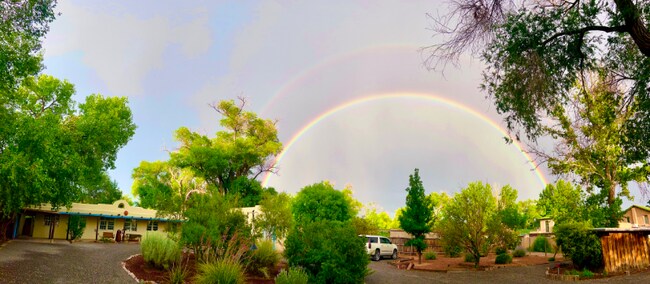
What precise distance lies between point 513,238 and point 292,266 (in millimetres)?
17543

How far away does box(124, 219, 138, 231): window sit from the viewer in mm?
43000

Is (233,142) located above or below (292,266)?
above

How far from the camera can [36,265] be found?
16.0 meters

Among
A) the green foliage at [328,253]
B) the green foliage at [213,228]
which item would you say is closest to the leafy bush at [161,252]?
the green foliage at [213,228]

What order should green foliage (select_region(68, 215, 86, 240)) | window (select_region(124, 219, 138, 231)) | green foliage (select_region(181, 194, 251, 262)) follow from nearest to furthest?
green foliage (select_region(181, 194, 251, 262)) → green foliage (select_region(68, 215, 86, 240)) → window (select_region(124, 219, 138, 231))

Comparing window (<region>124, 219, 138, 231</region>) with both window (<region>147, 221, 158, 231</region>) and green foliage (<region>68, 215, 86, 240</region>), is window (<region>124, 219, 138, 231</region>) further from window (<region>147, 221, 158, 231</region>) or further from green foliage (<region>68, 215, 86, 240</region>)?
green foliage (<region>68, 215, 86, 240</region>)

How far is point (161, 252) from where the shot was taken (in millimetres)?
16000

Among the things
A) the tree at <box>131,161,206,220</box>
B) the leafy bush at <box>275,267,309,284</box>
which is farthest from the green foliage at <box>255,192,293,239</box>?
the tree at <box>131,161,206,220</box>

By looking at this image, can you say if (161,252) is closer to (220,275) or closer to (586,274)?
(220,275)

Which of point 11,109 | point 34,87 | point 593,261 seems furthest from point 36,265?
point 593,261

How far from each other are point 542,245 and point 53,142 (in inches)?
1489

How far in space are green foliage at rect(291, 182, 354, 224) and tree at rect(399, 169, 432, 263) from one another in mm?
17475

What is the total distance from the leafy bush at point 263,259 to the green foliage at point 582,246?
578 inches

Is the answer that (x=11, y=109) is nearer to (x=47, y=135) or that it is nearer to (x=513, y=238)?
(x=47, y=135)
